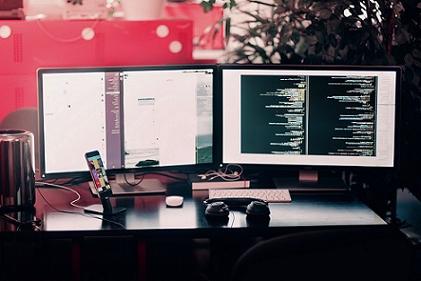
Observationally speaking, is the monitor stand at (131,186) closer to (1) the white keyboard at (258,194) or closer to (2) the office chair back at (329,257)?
(1) the white keyboard at (258,194)

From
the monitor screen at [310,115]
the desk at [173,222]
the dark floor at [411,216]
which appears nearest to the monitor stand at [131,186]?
the desk at [173,222]

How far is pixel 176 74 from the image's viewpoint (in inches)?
101

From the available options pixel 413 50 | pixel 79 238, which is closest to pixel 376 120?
pixel 413 50

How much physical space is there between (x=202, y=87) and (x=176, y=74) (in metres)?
0.11

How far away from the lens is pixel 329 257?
153 centimetres

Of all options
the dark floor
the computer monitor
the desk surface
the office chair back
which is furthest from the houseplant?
the office chair back

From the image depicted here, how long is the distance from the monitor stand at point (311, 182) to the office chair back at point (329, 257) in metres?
0.99

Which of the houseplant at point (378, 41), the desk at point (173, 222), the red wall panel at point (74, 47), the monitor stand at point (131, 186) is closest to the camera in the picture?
the desk at point (173, 222)

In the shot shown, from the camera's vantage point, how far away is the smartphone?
2.32 metres

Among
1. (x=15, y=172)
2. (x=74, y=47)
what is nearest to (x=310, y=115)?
(x=15, y=172)

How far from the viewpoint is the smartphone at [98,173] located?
2.32m

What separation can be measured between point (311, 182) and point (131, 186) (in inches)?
25.1

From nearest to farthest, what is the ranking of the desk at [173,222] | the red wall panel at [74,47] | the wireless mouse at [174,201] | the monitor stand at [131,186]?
the desk at [173,222] < the wireless mouse at [174,201] < the monitor stand at [131,186] < the red wall panel at [74,47]

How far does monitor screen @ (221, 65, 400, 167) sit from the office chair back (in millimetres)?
1029
